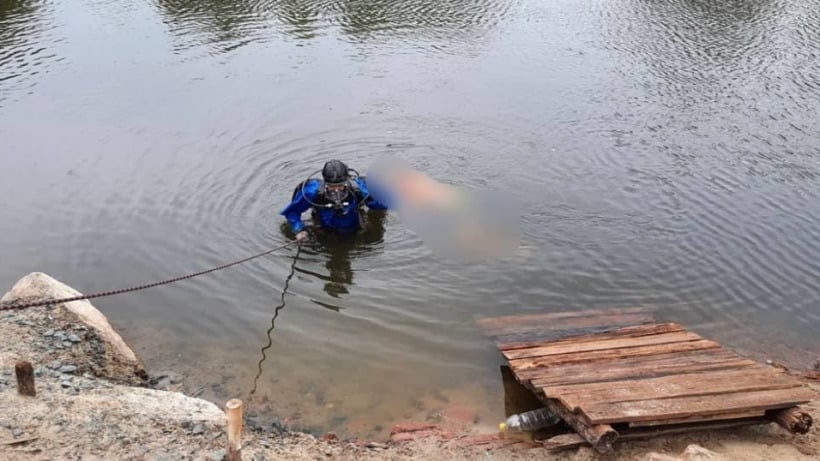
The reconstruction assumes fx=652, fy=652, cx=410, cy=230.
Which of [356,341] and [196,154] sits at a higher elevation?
[196,154]

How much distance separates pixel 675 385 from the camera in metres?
6.78

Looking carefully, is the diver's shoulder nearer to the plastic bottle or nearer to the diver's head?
the diver's head

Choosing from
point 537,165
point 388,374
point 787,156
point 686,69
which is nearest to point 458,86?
point 537,165

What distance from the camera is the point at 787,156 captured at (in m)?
14.1

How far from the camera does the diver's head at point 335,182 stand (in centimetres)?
995

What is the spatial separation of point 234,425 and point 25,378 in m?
2.41

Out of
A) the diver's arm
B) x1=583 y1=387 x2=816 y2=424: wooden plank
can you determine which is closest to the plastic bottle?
x1=583 y1=387 x2=816 y2=424: wooden plank

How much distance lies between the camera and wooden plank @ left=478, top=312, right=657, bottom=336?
885 cm

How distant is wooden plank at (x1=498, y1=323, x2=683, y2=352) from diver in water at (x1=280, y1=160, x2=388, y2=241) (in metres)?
3.51

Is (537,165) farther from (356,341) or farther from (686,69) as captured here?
(686,69)

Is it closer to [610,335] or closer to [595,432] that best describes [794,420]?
[595,432]

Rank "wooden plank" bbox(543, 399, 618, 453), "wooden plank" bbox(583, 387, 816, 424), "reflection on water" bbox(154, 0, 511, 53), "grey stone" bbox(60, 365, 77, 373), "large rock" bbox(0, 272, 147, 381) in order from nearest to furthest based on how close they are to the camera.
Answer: "wooden plank" bbox(543, 399, 618, 453), "wooden plank" bbox(583, 387, 816, 424), "grey stone" bbox(60, 365, 77, 373), "large rock" bbox(0, 272, 147, 381), "reflection on water" bbox(154, 0, 511, 53)

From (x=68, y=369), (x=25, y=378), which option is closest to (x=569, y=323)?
(x=68, y=369)

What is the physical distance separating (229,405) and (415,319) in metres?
4.85
